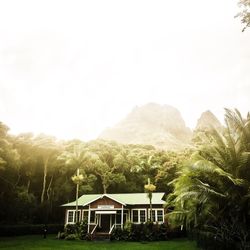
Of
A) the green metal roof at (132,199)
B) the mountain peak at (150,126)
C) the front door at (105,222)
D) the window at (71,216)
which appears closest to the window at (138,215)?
the green metal roof at (132,199)

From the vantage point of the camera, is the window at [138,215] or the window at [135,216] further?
the window at [135,216]

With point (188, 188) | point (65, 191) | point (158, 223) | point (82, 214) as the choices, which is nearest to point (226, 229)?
point (188, 188)

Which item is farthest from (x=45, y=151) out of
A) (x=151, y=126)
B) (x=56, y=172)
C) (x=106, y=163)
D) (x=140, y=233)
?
(x=151, y=126)

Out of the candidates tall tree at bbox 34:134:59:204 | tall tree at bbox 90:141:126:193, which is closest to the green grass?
tall tree at bbox 34:134:59:204

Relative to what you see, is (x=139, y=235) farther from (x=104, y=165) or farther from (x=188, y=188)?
(x=104, y=165)

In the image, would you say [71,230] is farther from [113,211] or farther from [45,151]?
[45,151]

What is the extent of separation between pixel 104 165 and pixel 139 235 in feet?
63.7

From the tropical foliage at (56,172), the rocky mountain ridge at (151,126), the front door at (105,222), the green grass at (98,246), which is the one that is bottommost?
the green grass at (98,246)

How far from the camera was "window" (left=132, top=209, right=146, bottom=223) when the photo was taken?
3089 cm

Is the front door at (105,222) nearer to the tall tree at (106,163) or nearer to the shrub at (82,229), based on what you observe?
the shrub at (82,229)

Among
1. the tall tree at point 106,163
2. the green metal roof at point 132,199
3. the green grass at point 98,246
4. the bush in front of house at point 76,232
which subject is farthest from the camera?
the tall tree at point 106,163

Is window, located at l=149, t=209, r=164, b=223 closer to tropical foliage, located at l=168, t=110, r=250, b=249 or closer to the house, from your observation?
the house

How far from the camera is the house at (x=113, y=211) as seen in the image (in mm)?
29953

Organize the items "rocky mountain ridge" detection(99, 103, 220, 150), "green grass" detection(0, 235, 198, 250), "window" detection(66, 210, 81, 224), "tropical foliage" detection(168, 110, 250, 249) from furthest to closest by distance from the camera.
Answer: "rocky mountain ridge" detection(99, 103, 220, 150) → "window" detection(66, 210, 81, 224) → "green grass" detection(0, 235, 198, 250) → "tropical foliage" detection(168, 110, 250, 249)
